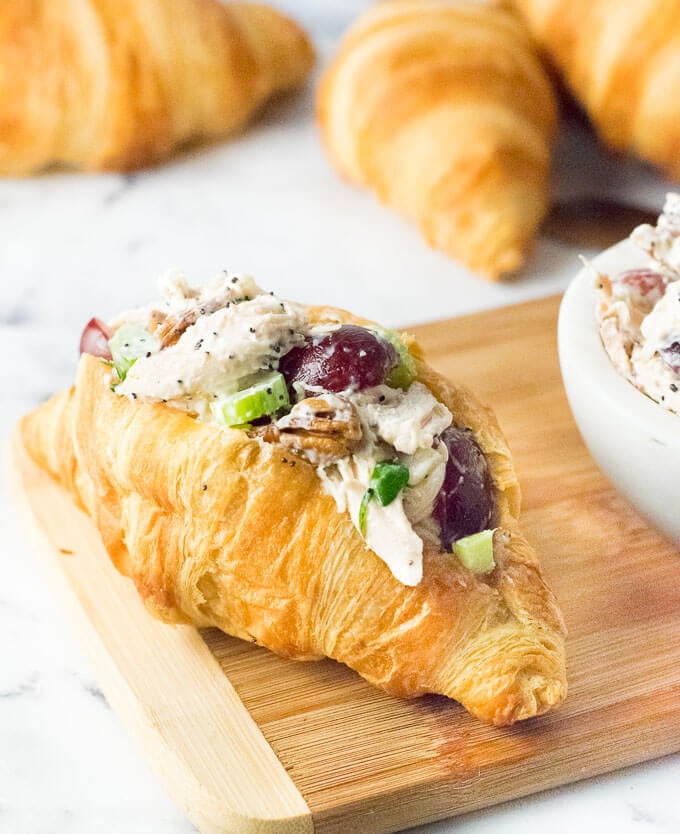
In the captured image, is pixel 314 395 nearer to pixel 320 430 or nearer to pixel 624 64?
pixel 320 430

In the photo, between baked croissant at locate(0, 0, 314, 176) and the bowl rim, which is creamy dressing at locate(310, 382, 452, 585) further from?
baked croissant at locate(0, 0, 314, 176)

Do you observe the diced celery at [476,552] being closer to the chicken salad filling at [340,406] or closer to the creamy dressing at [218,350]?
the chicken salad filling at [340,406]

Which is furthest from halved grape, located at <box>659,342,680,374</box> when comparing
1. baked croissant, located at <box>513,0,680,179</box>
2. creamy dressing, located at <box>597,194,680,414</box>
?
baked croissant, located at <box>513,0,680,179</box>

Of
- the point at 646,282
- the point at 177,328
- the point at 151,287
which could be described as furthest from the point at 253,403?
the point at 151,287

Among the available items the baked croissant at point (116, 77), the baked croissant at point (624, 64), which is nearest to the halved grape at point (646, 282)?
the baked croissant at point (624, 64)

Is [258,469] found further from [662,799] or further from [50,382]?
[50,382]

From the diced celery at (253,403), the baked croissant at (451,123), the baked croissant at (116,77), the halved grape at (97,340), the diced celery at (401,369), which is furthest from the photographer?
the baked croissant at (116,77)
